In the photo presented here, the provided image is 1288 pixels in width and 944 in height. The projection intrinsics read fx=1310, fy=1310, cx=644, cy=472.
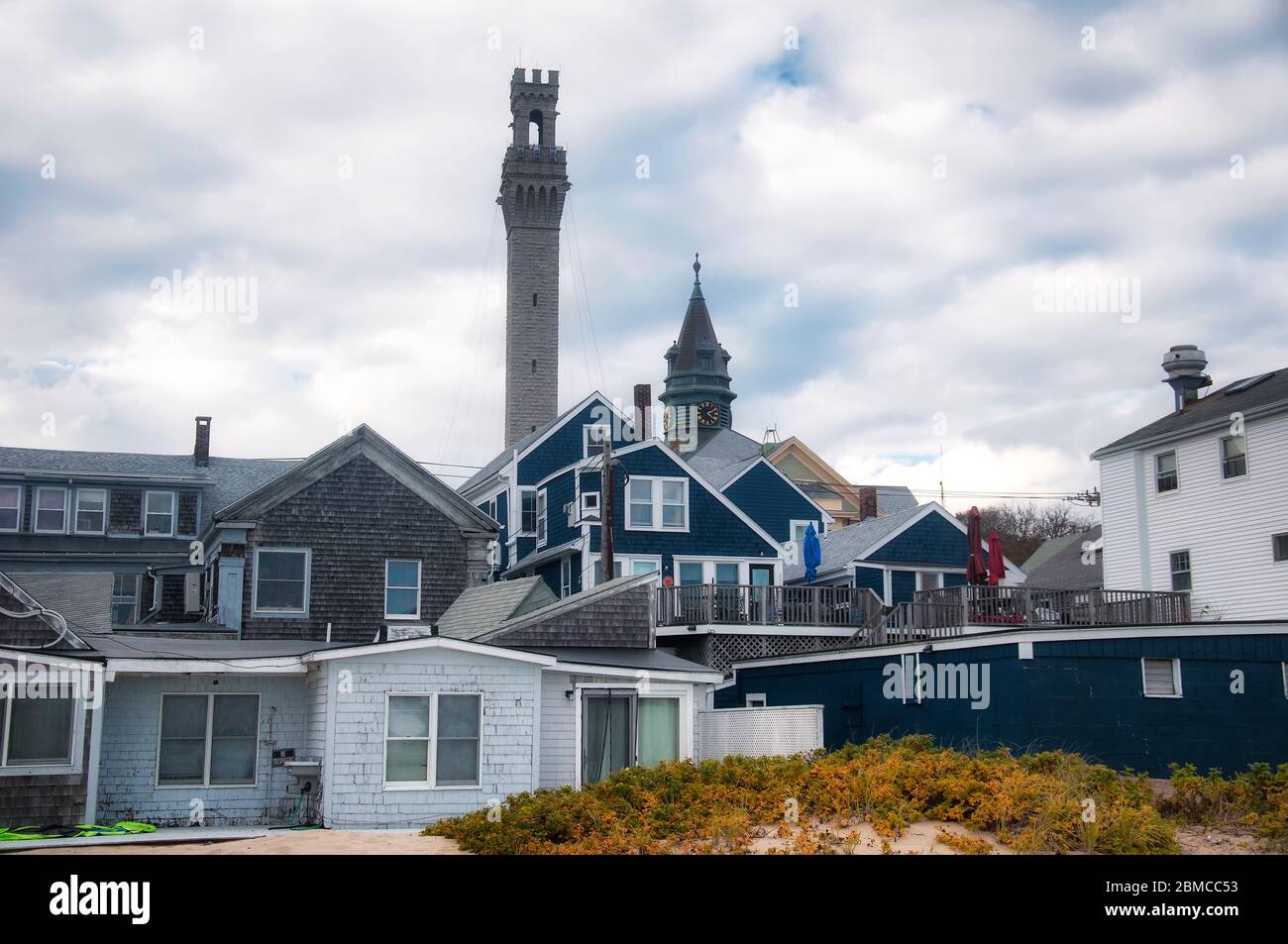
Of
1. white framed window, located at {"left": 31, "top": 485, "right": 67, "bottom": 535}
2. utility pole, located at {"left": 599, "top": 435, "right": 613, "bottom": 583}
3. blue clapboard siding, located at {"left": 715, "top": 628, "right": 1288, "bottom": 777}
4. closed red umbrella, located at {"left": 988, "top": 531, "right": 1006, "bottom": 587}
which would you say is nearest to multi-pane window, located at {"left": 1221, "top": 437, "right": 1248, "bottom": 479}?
closed red umbrella, located at {"left": 988, "top": 531, "right": 1006, "bottom": 587}

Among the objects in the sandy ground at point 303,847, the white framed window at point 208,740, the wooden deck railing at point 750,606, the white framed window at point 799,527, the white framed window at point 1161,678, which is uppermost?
the white framed window at point 799,527

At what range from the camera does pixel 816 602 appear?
1403 inches

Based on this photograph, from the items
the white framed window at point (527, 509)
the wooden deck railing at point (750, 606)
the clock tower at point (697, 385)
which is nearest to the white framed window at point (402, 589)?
the wooden deck railing at point (750, 606)

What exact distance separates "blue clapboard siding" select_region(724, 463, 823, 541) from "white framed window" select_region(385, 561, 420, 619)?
1665 cm

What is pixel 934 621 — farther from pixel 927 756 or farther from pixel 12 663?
pixel 12 663

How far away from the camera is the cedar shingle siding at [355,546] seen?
3228 cm

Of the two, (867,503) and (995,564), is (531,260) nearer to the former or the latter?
(867,503)

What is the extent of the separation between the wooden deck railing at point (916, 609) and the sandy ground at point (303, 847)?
15.4 meters

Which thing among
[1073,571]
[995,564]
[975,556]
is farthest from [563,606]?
[1073,571]

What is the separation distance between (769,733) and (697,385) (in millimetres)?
52605

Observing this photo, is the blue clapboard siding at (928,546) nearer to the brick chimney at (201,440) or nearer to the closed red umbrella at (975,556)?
the closed red umbrella at (975,556)

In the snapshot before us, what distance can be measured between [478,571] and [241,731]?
12.2 m

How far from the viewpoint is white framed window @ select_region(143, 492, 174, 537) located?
46.3 m

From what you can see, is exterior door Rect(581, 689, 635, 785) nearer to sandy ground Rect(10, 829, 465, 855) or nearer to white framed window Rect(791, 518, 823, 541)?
sandy ground Rect(10, 829, 465, 855)
